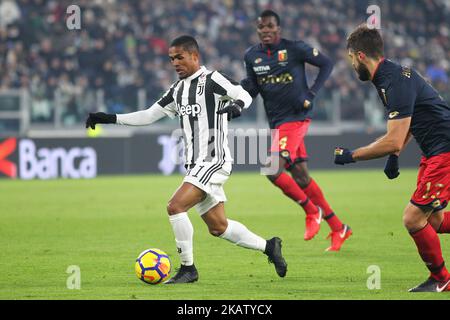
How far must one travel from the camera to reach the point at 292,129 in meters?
11.0

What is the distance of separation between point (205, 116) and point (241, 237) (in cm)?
106

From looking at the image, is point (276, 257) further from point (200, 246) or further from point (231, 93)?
point (200, 246)

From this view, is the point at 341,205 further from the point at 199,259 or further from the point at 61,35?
the point at 61,35

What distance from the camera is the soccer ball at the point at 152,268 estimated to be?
754 cm

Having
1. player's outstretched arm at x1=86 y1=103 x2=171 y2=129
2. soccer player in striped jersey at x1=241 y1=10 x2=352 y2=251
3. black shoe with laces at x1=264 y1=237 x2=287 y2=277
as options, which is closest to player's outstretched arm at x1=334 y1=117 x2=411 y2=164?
black shoe with laces at x1=264 y1=237 x2=287 y2=277

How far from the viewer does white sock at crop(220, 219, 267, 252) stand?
7.92m

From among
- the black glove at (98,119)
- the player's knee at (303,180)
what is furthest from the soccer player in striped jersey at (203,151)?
the player's knee at (303,180)

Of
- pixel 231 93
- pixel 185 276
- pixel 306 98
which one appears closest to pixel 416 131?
pixel 231 93

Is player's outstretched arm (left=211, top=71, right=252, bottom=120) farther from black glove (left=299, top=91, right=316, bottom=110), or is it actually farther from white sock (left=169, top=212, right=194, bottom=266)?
black glove (left=299, top=91, right=316, bottom=110)

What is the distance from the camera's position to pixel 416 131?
713cm

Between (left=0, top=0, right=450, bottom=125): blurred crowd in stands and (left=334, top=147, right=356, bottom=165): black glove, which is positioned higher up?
(left=0, top=0, right=450, bottom=125): blurred crowd in stands

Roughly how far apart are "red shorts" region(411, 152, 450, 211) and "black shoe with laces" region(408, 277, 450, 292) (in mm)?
561

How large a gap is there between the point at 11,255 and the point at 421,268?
403 cm

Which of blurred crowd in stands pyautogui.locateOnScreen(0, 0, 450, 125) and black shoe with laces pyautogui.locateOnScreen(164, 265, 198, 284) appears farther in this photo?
blurred crowd in stands pyautogui.locateOnScreen(0, 0, 450, 125)
